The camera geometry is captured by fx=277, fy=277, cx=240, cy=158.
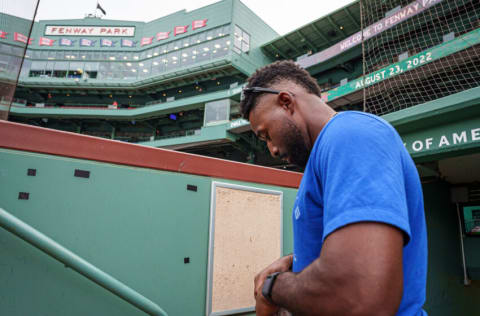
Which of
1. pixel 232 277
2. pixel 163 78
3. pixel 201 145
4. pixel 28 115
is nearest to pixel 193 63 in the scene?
pixel 163 78

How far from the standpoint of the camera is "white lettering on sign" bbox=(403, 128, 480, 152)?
3660 millimetres

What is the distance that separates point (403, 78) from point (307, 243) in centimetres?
1667

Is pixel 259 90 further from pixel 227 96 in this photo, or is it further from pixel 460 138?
pixel 227 96

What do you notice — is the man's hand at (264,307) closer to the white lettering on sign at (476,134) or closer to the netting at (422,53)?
the white lettering on sign at (476,134)

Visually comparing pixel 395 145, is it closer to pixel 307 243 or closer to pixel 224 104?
pixel 307 243

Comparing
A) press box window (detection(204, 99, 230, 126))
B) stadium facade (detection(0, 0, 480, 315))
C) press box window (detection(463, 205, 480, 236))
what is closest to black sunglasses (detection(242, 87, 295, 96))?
stadium facade (detection(0, 0, 480, 315))

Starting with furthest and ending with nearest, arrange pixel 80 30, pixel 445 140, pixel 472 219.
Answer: pixel 80 30, pixel 472 219, pixel 445 140

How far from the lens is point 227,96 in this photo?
25562mm

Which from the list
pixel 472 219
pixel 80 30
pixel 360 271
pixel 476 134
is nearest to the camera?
pixel 360 271

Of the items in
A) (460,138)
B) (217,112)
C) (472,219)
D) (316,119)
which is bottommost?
(472,219)

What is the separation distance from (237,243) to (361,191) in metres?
2.47

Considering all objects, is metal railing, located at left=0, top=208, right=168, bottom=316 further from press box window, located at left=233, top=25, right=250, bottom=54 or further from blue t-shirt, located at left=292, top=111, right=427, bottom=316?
press box window, located at left=233, top=25, right=250, bottom=54

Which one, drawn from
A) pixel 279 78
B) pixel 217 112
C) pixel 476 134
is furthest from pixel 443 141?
pixel 217 112

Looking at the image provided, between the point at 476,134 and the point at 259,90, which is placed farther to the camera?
the point at 476,134
